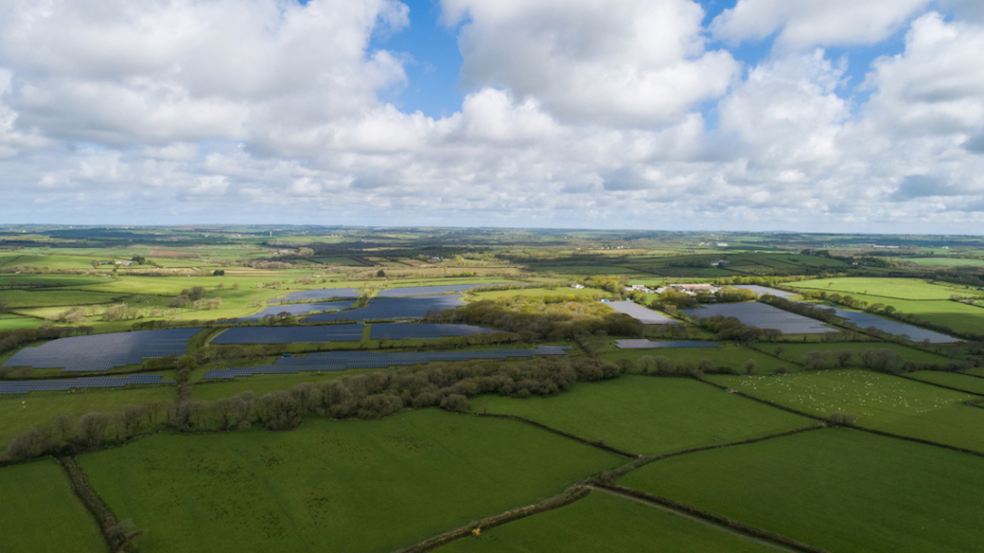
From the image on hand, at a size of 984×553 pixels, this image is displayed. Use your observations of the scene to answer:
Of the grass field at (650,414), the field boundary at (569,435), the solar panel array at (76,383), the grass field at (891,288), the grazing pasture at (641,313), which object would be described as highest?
the grass field at (891,288)

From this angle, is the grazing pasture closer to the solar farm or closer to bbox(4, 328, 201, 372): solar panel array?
the solar farm

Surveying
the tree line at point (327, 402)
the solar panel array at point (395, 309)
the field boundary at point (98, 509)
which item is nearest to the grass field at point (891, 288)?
the solar panel array at point (395, 309)

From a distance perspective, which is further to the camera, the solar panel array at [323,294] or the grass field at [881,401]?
the solar panel array at [323,294]

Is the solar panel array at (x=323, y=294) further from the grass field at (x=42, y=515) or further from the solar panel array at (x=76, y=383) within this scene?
the grass field at (x=42, y=515)

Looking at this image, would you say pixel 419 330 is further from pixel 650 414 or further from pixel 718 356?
pixel 650 414

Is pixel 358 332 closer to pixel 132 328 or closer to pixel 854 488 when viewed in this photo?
pixel 132 328

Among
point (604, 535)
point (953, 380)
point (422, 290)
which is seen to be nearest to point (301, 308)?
point (422, 290)
